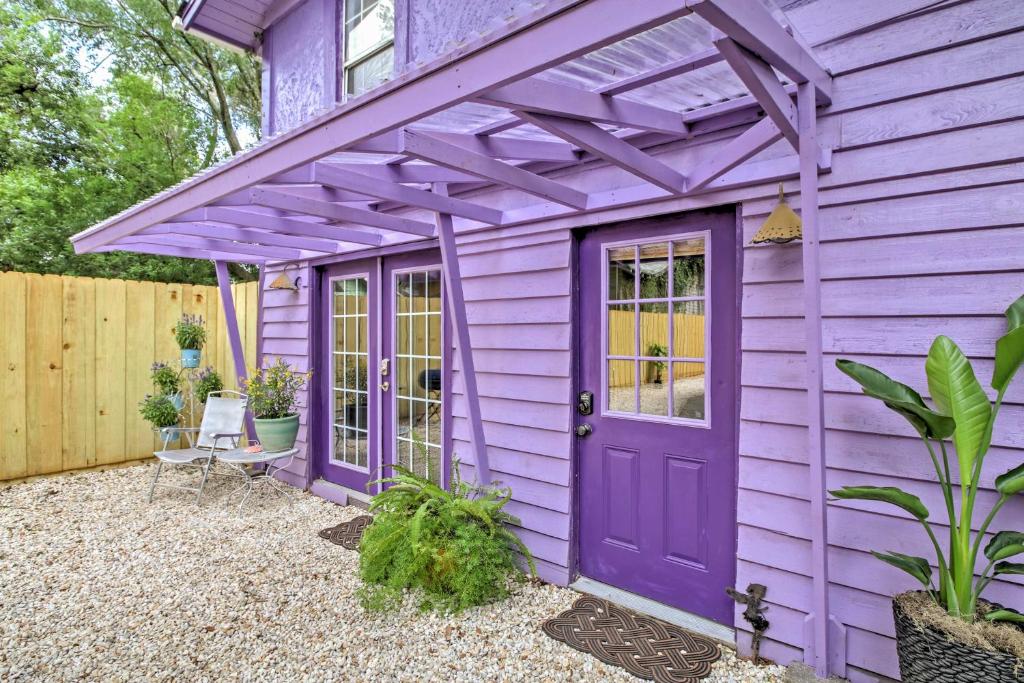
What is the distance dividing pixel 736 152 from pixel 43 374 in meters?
5.80

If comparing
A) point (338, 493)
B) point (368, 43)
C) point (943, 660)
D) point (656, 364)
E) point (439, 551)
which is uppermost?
point (368, 43)

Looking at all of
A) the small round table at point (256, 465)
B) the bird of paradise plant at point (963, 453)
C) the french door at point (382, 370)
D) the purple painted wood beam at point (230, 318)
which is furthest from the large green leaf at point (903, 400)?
the purple painted wood beam at point (230, 318)

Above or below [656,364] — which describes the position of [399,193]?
above

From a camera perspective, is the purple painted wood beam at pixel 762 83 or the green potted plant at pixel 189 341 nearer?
the purple painted wood beam at pixel 762 83

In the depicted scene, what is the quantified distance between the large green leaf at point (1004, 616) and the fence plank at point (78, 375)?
252 inches

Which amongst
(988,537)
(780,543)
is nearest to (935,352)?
(988,537)

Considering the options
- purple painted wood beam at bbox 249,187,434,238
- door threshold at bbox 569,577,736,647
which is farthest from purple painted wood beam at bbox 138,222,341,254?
door threshold at bbox 569,577,736,647

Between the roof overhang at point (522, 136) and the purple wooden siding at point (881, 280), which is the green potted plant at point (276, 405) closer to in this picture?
the roof overhang at point (522, 136)

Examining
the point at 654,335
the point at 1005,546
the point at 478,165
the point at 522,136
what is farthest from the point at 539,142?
the point at 1005,546

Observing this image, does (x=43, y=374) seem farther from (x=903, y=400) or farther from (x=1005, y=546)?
(x=1005, y=546)

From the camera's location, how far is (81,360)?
4.90 meters

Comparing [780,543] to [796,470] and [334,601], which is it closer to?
[796,470]

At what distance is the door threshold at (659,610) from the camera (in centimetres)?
240

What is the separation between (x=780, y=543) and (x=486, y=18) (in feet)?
11.2
